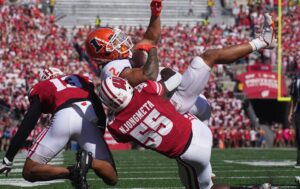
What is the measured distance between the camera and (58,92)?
18.8ft

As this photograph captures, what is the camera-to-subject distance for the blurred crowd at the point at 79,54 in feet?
68.3

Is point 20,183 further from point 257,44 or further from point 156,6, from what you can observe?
point 257,44

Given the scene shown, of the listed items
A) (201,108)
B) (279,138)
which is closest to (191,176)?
(201,108)

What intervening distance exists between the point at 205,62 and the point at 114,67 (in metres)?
0.74

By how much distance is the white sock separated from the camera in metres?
5.29

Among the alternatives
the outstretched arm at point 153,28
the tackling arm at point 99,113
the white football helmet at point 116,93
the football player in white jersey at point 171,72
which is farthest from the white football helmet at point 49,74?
the white football helmet at point 116,93

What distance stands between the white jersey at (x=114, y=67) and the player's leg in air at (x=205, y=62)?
43cm

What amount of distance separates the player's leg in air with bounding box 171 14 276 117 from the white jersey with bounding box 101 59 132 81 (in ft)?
1.43

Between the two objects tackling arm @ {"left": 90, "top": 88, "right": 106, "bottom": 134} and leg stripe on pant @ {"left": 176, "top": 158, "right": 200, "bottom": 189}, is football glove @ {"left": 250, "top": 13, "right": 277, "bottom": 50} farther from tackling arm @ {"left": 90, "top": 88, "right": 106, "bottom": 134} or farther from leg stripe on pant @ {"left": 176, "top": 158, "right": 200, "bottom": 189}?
tackling arm @ {"left": 90, "top": 88, "right": 106, "bottom": 134}

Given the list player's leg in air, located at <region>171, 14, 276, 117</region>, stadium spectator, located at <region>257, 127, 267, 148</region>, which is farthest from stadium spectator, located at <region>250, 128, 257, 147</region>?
player's leg in air, located at <region>171, 14, 276, 117</region>

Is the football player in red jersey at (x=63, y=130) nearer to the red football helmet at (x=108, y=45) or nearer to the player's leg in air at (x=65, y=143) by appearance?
the player's leg in air at (x=65, y=143)

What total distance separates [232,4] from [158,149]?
24276 millimetres

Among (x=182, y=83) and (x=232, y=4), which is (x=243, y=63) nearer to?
(x=232, y=4)

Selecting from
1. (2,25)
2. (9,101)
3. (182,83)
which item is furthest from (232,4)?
(182,83)
